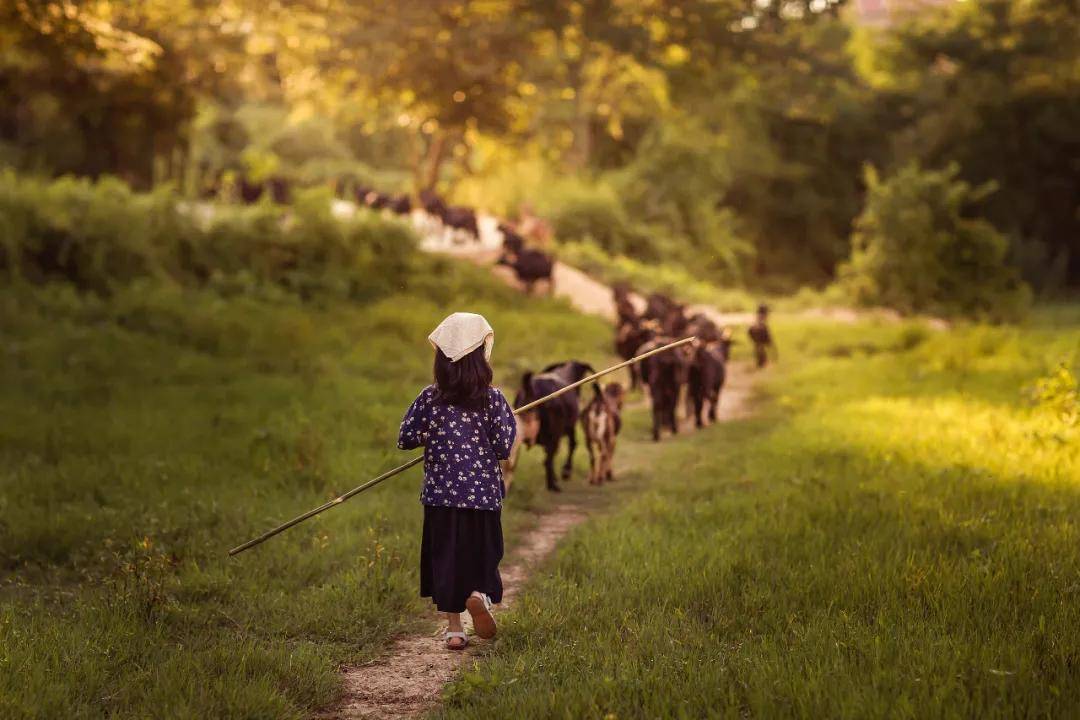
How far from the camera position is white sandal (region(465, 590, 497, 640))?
5547mm

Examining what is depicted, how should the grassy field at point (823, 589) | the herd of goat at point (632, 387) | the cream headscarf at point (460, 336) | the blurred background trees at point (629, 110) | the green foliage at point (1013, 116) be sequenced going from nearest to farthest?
the grassy field at point (823, 589), the cream headscarf at point (460, 336), the herd of goat at point (632, 387), the blurred background trees at point (629, 110), the green foliage at point (1013, 116)

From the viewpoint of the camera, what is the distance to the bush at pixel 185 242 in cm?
1734

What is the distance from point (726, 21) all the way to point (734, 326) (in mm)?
15683

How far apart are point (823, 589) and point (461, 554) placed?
6.51 feet

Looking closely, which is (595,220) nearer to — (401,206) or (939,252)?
(401,206)

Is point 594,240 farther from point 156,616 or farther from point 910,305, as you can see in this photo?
point 156,616

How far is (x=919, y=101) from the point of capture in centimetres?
4522

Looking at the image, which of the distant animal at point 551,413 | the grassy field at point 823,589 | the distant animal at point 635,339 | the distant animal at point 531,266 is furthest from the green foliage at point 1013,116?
the distant animal at point 551,413

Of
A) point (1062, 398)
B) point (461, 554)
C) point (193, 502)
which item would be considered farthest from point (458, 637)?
point (1062, 398)

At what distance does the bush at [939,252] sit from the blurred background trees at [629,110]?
66cm

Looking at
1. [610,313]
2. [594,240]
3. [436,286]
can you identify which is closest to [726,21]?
[594,240]

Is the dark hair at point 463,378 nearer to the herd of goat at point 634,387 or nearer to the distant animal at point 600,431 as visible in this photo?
the herd of goat at point 634,387

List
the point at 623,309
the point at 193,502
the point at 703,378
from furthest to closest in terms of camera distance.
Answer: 1. the point at 623,309
2. the point at 703,378
3. the point at 193,502

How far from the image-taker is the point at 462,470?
218 inches
